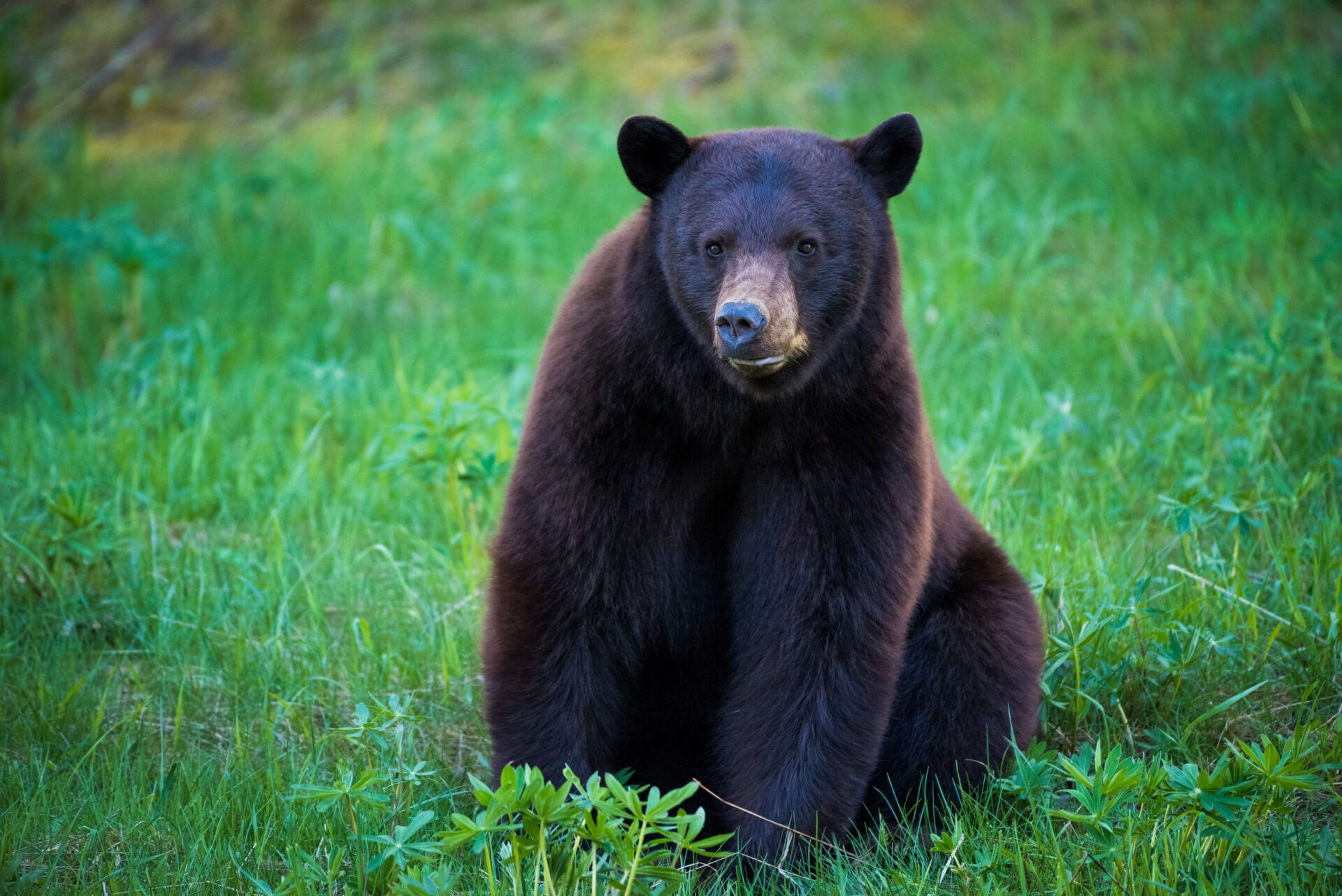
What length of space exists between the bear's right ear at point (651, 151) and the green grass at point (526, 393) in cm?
148

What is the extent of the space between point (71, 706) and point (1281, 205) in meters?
6.04

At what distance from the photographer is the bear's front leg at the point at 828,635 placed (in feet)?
9.57

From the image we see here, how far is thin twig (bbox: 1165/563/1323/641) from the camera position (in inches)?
140

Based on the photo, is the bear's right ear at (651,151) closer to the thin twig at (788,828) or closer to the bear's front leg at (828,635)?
the bear's front leg at (828,635)

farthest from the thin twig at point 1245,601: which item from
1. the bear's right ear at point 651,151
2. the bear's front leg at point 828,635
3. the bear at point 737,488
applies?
the bear's right ear at point 651,151

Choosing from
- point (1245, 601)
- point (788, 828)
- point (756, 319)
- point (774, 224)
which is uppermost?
point (774, 224)

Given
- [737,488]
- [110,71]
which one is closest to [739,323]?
[737,488]

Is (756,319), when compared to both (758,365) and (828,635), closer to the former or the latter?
(758,365)

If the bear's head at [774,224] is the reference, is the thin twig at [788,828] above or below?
below

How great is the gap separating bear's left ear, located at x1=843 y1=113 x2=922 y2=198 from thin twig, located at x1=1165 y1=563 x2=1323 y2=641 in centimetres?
149

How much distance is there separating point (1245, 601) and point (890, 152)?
172cm

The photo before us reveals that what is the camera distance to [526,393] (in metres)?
5.48

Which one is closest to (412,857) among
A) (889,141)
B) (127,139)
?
(889,141)

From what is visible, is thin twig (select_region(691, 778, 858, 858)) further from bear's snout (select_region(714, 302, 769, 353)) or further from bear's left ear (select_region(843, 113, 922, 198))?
bear's left ear (select_region(843, 113, 922, 198))
